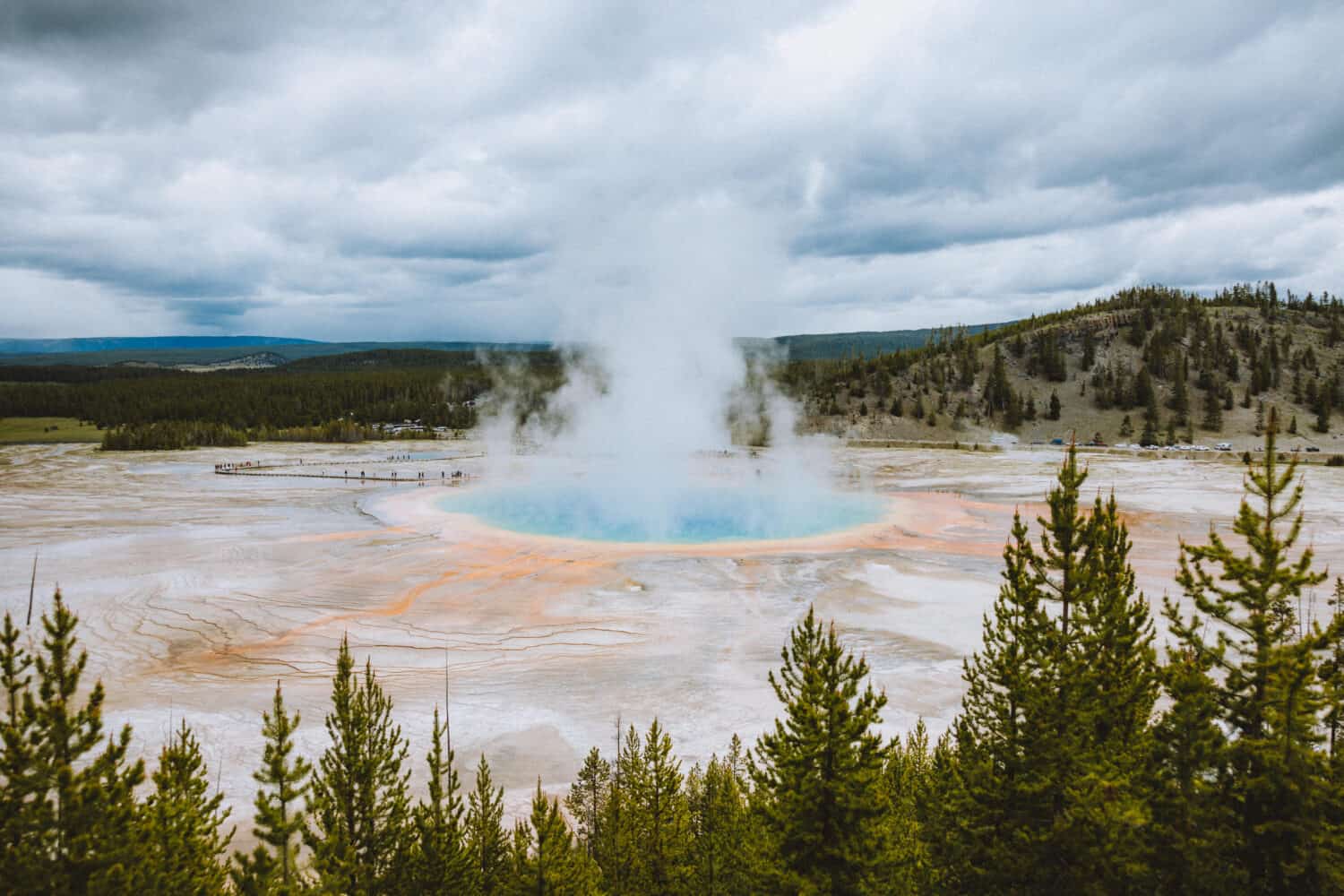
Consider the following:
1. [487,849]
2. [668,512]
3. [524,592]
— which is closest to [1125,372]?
[668,512]

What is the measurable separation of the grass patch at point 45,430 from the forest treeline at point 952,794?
96.0 m

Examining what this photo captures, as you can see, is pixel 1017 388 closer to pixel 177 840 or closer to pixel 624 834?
pixel 624 834

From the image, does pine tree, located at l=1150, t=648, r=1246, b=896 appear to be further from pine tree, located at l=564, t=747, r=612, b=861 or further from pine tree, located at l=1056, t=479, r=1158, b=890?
pine tree, located at l=564, t=747, r=612, b=861

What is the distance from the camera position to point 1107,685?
8.56m

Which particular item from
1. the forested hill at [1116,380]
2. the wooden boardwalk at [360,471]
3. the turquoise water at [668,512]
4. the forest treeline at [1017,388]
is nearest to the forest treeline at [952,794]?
the turquoise water at [668,512]

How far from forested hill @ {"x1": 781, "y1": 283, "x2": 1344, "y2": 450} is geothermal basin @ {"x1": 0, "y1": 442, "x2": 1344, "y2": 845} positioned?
3692cm

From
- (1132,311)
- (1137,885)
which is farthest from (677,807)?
(1132,311)

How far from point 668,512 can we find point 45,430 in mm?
93925

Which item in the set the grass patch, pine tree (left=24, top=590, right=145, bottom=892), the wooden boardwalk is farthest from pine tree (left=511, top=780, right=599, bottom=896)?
the grass patch

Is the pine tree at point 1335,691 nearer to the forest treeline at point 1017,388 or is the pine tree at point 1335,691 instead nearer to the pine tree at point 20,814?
the pine tree at point 20,814

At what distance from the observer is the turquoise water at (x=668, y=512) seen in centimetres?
3231

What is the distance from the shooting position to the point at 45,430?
308 ft

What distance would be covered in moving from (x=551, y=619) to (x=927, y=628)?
963cm

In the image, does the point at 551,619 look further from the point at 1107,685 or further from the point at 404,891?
the point at 1107,685
